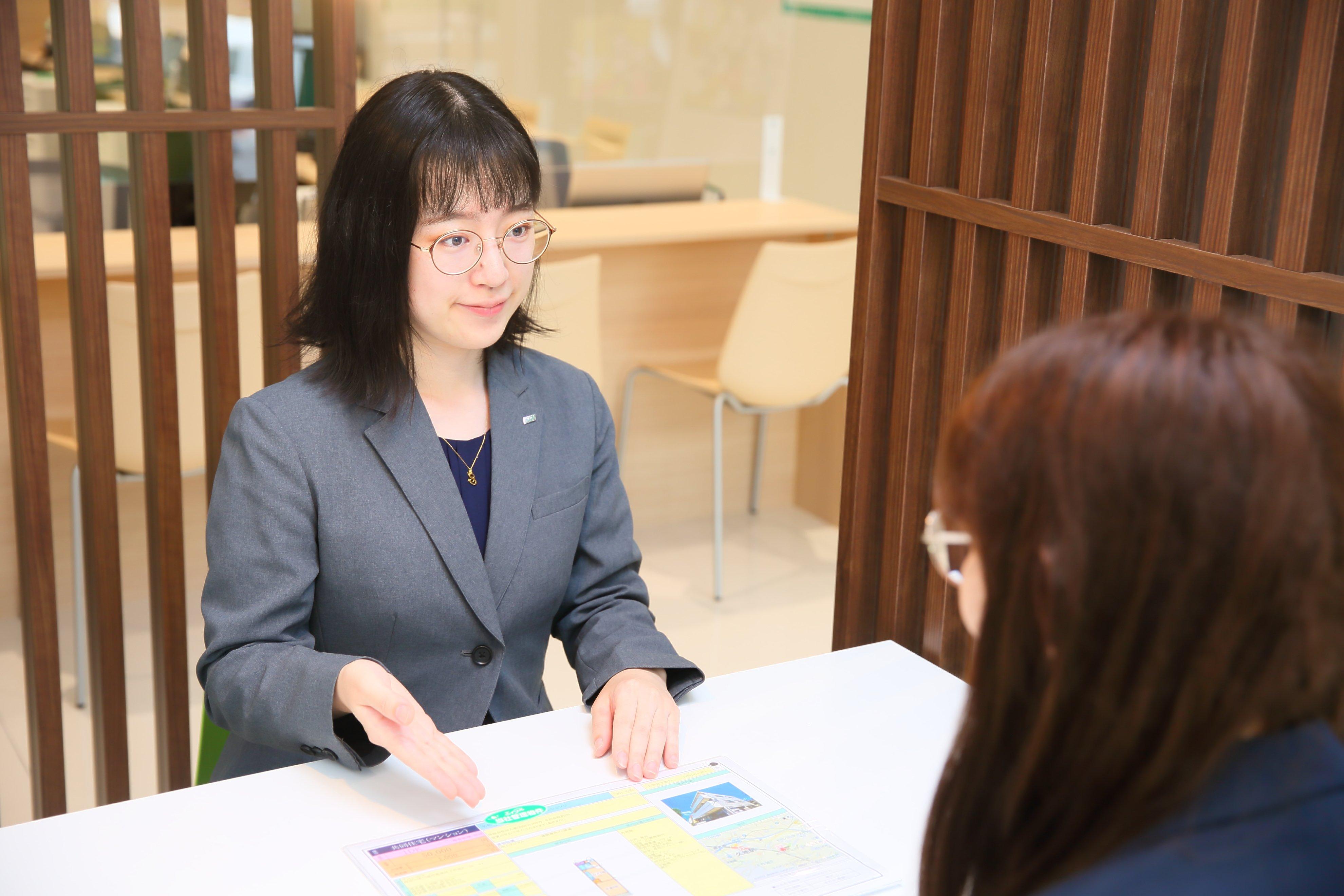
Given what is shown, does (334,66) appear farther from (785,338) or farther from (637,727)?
(785,338)

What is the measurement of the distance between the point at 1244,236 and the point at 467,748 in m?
0.93

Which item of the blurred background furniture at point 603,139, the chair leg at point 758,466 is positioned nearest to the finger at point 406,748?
the chair leg at point 758,466

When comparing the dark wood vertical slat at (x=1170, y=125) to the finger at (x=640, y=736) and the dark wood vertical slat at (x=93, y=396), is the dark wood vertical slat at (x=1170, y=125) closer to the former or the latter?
the finger at (x=640, y=736)

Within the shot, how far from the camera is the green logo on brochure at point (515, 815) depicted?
1.23m

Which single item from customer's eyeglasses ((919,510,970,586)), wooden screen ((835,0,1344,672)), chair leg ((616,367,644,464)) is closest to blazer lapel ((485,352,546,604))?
wooden screen ((835,0,1344,672))

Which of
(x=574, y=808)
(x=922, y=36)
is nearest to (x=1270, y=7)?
(x=922, y=36)

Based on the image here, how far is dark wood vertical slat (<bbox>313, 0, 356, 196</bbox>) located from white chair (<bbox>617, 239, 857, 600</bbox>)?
2005mm

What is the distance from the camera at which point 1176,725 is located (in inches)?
25.0

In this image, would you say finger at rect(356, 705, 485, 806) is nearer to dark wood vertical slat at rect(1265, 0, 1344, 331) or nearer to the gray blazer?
the gray blazer

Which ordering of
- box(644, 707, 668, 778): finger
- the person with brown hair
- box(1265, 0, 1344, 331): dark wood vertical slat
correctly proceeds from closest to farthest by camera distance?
the person with brown hair → box(1265, 0, 1344, 331): dark wood vertical slat → box(644, 707, 668, 778): finger

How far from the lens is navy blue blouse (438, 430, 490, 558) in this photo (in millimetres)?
1623

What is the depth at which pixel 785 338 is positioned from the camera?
3873 mm

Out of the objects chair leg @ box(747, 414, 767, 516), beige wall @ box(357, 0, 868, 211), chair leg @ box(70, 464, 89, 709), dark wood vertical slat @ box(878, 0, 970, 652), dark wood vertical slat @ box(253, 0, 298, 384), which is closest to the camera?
dark wood vertical slat @ box(878, 0, 970, 652)

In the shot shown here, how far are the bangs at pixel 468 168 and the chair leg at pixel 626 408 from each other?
105 inches
